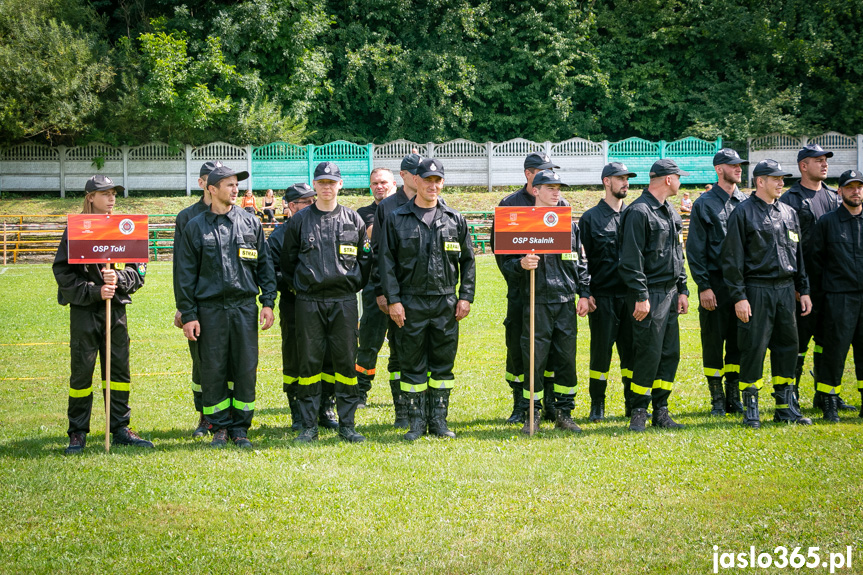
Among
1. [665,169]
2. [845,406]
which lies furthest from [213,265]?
[845,406]

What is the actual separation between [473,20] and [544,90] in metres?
4.66

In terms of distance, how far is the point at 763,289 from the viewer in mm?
8055

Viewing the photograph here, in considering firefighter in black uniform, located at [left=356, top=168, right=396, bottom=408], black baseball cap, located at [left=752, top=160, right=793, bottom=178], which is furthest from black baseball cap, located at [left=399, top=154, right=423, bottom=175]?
black baseball cap, located at [left=752, top=160, right=793, bottom=178]

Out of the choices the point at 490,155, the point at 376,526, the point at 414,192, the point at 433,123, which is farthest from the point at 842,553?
the point at 433,123

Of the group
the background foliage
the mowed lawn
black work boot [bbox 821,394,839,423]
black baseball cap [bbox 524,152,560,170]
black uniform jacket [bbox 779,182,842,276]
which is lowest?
the mowed lawn

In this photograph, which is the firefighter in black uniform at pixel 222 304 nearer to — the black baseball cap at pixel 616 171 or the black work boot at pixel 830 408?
the black baseball cap at pixel 616 171

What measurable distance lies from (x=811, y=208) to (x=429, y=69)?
98.6 feet

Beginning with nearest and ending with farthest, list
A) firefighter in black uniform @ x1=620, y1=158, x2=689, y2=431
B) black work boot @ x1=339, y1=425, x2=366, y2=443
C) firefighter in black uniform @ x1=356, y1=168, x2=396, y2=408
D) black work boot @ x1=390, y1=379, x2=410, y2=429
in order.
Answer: black work boot @ x1=339, y1=425, x2=366, y2=443 → firefighter in black uniform @ x1=620, y1=158, x2=689, y2=431 → black work boot @ x1=390, y1=379, x2=410, y2=429 → firefighter in black uniform @ x1=356, y1=168, x2=396, y2=408

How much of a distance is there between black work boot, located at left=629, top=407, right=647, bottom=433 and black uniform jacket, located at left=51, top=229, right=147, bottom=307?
15.8 feet

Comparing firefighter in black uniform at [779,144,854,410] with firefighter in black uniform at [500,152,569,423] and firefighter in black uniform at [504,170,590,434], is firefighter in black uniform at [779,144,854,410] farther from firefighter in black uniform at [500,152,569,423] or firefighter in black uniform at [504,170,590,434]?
firefighter in black uniform at [500,152,569,423]

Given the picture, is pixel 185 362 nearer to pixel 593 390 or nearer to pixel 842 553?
pixel 593 390

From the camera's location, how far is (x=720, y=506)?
5.73 metres

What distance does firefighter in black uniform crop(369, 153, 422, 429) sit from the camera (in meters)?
8.17

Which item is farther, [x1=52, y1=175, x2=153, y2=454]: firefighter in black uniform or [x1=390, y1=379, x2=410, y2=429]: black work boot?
[x1=390, y1=379, x2=410, y2=429]: black work boot
